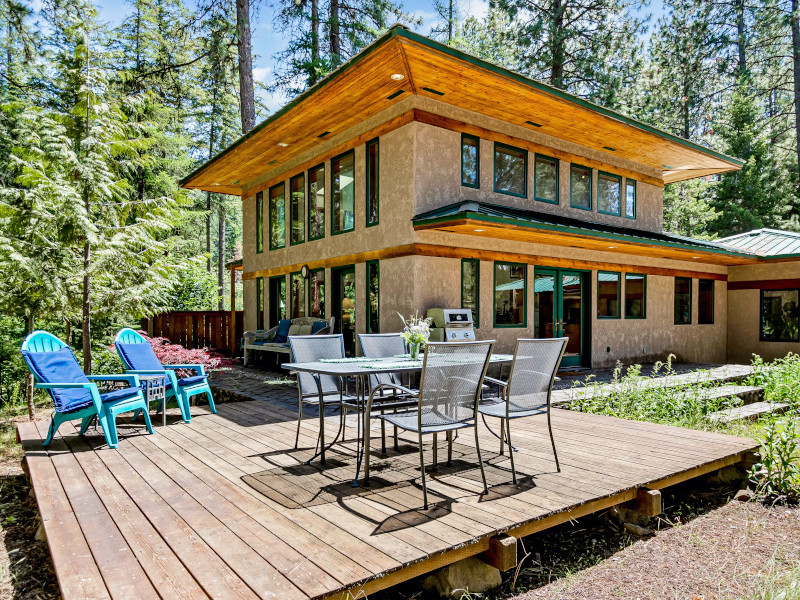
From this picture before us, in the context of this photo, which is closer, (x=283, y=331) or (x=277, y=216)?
(x=283, y=331)

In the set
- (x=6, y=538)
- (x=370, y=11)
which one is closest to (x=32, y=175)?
(x=6, y=538)

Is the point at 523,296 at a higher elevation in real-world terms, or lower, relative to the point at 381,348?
higher

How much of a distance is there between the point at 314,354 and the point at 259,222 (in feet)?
31.4

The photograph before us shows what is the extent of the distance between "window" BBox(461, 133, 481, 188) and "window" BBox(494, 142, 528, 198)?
46 centimetres

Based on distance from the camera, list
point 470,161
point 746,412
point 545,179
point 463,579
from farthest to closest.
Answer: point 545,179 < point 470,161 < point 746,412 < point 463,579

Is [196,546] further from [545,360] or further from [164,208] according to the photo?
[164,208]

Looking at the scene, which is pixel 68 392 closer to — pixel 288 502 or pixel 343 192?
pixel 288 502

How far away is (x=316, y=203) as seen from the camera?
36.2 feet

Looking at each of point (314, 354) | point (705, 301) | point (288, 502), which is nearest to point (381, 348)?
point (314, 354)

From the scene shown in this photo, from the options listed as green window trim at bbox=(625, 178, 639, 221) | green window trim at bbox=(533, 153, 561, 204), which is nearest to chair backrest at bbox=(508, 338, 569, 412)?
green window trim at bbox=(533, 153, 561, 204)

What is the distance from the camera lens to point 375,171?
9.34 metres

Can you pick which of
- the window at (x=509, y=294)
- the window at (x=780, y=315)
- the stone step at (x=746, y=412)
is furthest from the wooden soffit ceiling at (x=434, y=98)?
the stone step at (x=746, y=412)

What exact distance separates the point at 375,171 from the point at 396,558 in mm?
7777

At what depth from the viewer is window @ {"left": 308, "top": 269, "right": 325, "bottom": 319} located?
10.9 m
